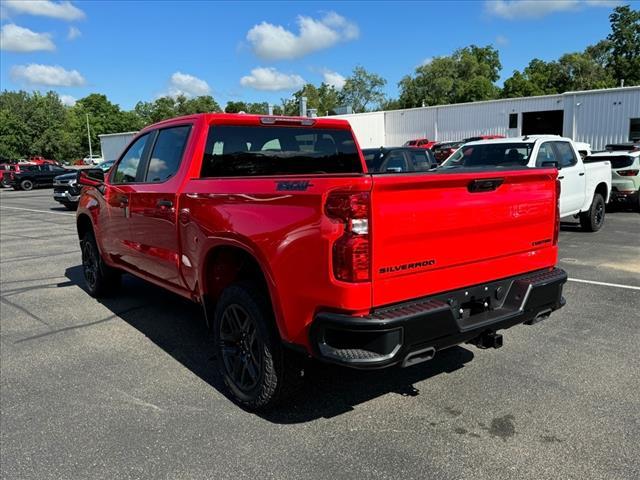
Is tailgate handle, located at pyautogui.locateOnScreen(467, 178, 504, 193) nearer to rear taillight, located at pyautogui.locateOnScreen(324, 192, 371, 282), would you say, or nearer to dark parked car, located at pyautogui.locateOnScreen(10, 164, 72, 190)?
rear taillight, located at pyautogui.locateOnScreen(324, 192, 371, 282)

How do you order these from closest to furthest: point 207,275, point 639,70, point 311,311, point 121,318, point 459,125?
point 311,311 → point 207,275 → point 121,318 → point 459,125 → point 639,70

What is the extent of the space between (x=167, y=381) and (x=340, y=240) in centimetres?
218

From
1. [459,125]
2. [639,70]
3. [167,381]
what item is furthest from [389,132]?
[639,70]

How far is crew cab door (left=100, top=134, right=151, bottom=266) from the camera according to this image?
5.23 metres

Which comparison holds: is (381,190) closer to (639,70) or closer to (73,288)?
(73,288)

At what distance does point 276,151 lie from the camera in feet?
15.3

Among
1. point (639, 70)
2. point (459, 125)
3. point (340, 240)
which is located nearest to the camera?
point (340, 240)

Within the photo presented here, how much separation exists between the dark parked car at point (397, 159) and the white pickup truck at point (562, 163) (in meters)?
2.18

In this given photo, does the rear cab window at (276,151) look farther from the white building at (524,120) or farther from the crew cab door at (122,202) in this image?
the white building at (524,120)

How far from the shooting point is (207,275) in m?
4.01

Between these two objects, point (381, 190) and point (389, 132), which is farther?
point (389, 132)

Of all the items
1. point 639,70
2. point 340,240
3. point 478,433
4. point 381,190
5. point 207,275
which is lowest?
point 478,433

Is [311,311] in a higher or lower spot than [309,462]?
higher

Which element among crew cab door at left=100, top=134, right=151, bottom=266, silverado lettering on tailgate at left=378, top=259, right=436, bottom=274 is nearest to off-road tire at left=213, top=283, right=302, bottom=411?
silverado lettering on tailgate at left=378, top=259, right=436, bottom=274
